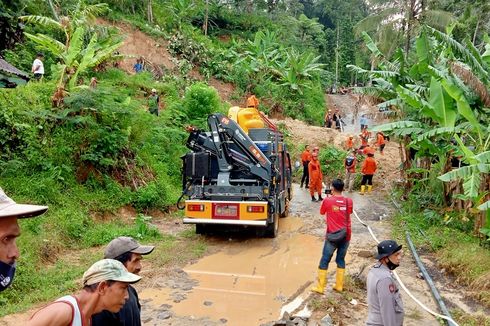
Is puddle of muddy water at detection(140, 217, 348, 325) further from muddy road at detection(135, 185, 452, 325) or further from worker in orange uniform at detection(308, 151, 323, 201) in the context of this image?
worker in orange uniform at detection(308, 151, 323, 201)

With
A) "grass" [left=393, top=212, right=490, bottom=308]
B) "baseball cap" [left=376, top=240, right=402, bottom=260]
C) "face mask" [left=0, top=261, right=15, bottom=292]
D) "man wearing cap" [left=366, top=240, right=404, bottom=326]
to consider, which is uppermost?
"face mask" [left=0, top=261, right=15, bottom=292]

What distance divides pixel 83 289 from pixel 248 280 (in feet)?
18.1

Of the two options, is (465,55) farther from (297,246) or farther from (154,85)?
(154,85)

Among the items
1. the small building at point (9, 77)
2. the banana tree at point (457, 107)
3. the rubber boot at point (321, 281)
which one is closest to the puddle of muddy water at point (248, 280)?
the rubber boot at point (321, 281)

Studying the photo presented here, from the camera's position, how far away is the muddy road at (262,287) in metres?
6.25

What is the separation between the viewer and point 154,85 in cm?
2088

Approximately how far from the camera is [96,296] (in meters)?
2.39

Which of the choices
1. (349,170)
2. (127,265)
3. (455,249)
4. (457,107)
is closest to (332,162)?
(349,170)

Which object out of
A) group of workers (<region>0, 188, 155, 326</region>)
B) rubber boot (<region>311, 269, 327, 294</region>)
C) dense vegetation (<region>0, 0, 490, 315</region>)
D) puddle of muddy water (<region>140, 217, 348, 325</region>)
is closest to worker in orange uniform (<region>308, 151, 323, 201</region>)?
dense vegetation (<region>0, 0, 490, 315</region>)

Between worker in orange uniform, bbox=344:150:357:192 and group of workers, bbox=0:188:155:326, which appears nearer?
group of workers, bbox=0:188:155:326

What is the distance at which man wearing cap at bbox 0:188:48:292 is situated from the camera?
2105mm

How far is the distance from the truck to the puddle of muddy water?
61 centimetres

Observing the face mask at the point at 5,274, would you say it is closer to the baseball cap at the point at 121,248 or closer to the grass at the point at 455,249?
the baseball cap at the point at 121,248

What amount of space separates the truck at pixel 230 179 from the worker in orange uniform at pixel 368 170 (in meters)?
6.58
